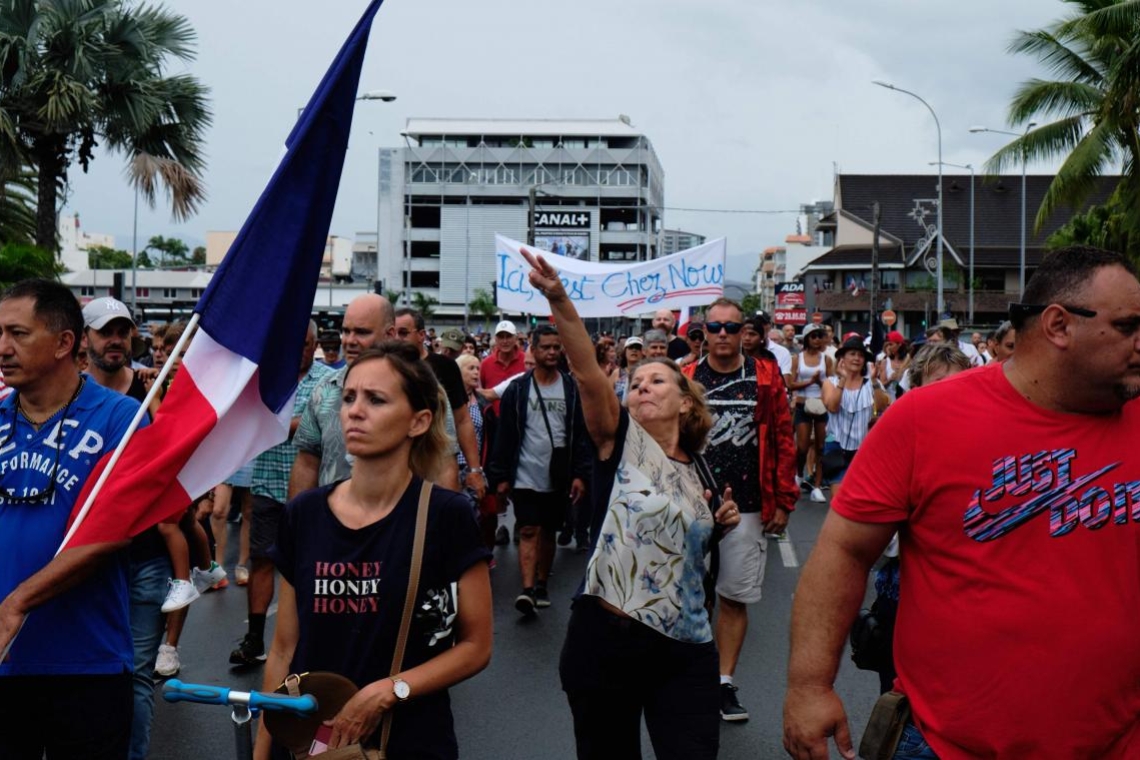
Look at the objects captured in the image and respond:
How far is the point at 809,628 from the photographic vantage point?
3195 millimetres

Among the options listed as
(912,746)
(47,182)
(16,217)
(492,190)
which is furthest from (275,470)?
(492,190)

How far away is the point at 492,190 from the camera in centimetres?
10200

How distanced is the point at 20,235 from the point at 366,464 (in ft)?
69.9

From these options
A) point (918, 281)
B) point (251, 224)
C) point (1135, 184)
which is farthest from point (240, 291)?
point (918, 281)

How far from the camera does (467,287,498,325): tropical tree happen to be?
9475 centimetres

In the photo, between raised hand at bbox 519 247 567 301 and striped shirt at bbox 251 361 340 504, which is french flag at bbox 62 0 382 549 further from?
striped shirt at bbox 251 361 340 504

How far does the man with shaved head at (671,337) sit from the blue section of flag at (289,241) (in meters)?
8.26

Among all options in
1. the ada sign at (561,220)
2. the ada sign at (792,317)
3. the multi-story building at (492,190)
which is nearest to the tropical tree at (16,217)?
the ada sign at (792,317)

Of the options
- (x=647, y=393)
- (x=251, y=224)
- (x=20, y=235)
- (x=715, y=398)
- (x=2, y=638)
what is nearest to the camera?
(x=2, y=638)

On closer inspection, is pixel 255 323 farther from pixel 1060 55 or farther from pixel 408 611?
pixel 1060 55

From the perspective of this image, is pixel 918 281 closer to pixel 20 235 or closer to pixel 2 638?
pixel 20 235

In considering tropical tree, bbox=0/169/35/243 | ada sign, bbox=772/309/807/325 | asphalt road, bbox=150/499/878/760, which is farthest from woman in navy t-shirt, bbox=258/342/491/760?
ada sign, bbox=772/309/807/325

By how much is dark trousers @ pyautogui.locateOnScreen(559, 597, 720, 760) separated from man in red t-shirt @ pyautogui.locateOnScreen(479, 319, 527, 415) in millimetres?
8210

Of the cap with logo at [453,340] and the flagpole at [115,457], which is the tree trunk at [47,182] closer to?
the cap with logo at [453,340]
